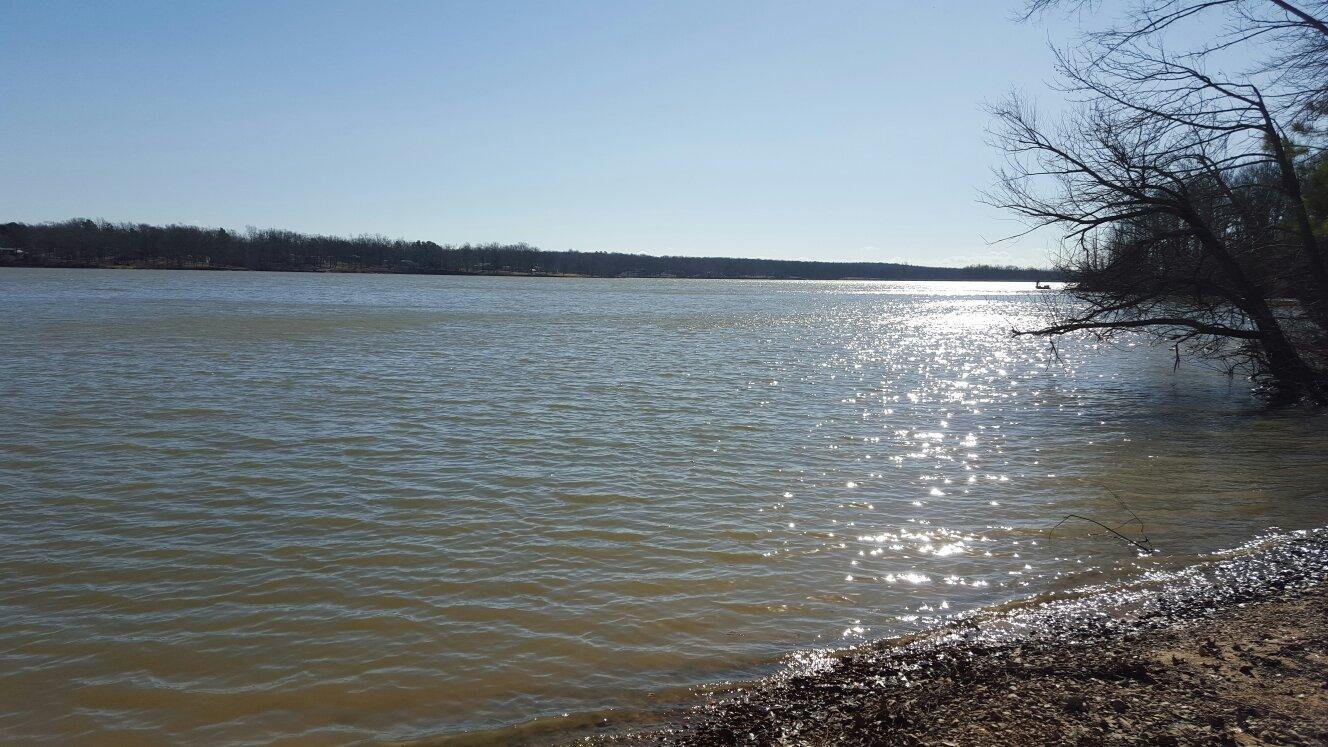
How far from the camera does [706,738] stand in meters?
4.21

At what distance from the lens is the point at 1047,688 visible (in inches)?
176

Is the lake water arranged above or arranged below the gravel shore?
below

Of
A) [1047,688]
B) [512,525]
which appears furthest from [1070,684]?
[512,525]

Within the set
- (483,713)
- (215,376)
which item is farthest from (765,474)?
(215,376)

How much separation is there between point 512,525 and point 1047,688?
210 inches

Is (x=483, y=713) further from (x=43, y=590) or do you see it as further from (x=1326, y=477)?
(x=1326, y=477)

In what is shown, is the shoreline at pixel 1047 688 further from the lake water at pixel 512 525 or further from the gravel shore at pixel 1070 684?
the lake water at pixel 512 525

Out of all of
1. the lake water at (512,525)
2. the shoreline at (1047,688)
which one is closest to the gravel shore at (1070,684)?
the shoreline at (1047,688)

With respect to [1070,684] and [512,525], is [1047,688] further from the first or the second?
[512,525]

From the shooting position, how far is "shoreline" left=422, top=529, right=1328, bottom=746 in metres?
3.96

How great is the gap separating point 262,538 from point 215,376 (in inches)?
509

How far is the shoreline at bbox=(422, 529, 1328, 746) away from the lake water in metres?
→ 0.41

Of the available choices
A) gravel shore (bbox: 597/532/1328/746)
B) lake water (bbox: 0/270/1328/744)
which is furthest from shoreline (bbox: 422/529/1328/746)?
lake water (bbox: 0/270/1328/744)

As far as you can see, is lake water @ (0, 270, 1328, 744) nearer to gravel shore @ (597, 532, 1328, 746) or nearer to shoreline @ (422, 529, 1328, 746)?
shoreline @ (422, 529, 1328, 746)
